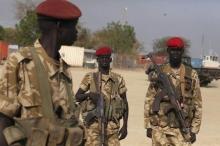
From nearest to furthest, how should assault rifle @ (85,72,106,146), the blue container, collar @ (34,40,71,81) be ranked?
collar @ (34,40,71,81) → assault rifle @ (85,72,106,146) → the blue container

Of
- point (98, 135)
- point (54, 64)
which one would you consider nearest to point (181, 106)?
point (98, 135)

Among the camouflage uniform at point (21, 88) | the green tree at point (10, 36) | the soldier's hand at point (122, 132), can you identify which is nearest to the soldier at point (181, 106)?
the soldier's hand at point (122, 132)

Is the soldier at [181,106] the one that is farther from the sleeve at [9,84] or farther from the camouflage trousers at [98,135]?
the sleeve at [9,84]

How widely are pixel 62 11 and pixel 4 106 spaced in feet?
2.06

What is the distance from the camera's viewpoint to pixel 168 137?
762 cm

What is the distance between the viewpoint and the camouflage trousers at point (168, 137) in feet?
24.8

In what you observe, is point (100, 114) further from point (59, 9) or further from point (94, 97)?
point (59, 9)

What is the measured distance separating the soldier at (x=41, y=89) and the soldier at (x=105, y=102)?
15.0ft

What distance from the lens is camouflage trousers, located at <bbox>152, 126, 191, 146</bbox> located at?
24.8ft

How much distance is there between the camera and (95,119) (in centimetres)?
823

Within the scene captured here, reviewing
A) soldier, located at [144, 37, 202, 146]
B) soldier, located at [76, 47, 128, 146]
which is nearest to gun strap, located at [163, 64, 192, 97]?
soldier, located at [144, 37, 202, 146]

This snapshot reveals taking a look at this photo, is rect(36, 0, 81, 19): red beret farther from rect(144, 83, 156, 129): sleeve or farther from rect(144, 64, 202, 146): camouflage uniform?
rect(144, 83, 156, 129): sleeve

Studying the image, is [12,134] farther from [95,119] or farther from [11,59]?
[95,119]

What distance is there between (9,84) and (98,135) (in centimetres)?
483
